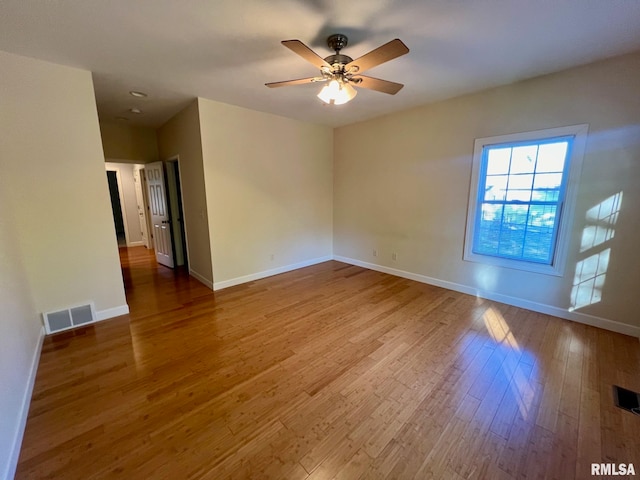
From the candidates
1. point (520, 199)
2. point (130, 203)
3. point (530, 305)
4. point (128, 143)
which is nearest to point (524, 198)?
point (520, 199)

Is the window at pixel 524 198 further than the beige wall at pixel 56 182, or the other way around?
the window at pixel 524 198

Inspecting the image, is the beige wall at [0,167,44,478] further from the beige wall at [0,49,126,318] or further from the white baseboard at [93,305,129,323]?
the white baseboard at [93,305,129,323]

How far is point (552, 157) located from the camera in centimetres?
286

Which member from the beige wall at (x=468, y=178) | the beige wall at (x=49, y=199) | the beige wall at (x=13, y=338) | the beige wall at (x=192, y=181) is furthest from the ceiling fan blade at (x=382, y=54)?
the beige wall at (x=13, y=338)

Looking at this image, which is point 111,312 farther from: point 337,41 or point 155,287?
point 337,41

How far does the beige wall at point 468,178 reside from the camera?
2.47 meters

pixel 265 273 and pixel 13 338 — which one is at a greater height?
pixel 13 338

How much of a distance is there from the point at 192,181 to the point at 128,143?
6.19 feet

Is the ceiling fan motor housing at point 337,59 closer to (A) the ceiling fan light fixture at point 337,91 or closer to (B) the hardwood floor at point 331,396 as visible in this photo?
A: (A) the ceiling fan light fixture at point 337,91

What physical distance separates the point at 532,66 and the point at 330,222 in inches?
144

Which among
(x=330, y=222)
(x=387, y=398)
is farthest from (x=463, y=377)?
(x=330, y=222)

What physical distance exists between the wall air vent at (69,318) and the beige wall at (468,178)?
394 cm

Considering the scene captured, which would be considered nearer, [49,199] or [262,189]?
[49,199]

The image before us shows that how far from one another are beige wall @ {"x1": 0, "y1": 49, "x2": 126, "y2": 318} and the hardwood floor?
567 mm
